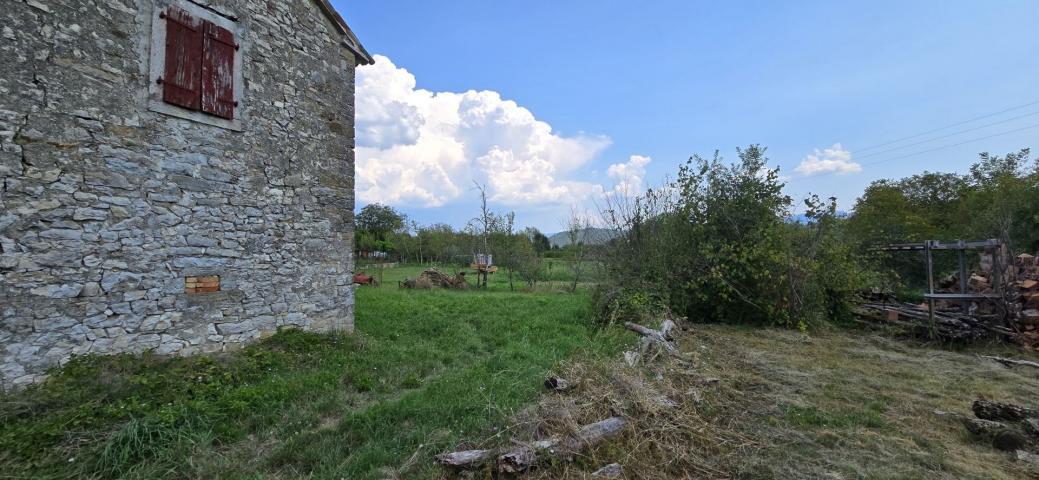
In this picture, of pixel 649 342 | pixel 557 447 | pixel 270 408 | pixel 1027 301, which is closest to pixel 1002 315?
pixel 1027 301

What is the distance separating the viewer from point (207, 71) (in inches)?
209

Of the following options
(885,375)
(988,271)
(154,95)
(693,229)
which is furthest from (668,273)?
(154,95)

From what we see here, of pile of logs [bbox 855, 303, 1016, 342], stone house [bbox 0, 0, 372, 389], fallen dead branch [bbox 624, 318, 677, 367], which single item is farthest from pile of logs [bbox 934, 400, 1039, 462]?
stone house [bbox 0, 0, 372, 389]

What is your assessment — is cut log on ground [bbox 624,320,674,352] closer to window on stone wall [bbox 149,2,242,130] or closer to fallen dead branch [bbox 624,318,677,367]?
fallen dead branch [bbox 624,318,677,367]

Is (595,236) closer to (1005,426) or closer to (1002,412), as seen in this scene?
(1002,412)

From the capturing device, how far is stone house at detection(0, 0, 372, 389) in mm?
4043

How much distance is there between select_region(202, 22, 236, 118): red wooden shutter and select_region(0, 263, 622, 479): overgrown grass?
3064 millimetres

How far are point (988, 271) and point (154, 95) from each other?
1499 cm

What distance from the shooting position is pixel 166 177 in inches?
194

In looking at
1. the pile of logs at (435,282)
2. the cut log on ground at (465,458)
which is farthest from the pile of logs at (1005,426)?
the pile of logs at (435,282)

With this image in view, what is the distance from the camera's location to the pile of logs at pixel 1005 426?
354cm

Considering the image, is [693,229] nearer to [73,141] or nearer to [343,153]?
[343,153]

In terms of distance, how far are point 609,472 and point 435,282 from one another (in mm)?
14246

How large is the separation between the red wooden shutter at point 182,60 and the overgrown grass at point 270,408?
2.98 m
